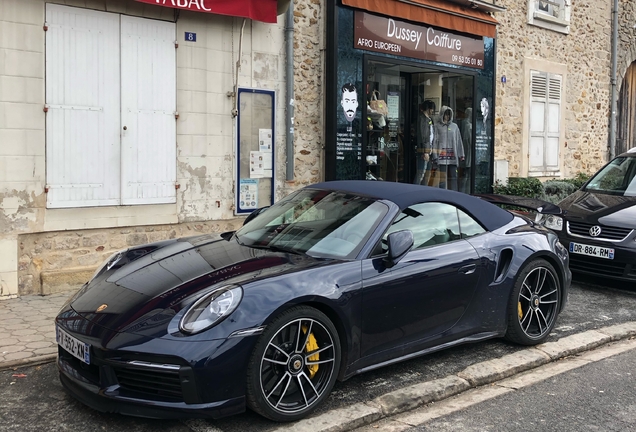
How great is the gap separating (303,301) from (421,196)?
1.58 metres

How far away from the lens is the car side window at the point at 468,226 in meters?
5.22

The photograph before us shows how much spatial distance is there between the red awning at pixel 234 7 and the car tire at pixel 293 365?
507 centimetres

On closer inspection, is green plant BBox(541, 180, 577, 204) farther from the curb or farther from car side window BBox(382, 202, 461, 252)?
car side window BBox(382, 202, 461, 252)

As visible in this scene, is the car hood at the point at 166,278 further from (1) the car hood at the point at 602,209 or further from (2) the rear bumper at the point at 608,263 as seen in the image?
(1) the car hood at the point at 602,209

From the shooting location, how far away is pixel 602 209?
8164mm

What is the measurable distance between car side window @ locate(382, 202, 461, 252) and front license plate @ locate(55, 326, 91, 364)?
6.85ft

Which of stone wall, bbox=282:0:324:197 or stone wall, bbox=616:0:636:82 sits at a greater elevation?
stone wall, bbox=616:0:636:82

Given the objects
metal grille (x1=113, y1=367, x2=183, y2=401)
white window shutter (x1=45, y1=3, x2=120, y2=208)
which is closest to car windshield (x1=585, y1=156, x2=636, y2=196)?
white window shutter (x1=45, y1=3, x2=120, y2=208)

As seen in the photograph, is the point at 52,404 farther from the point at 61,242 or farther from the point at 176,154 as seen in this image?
the point at 176,154

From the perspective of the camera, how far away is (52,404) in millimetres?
4246

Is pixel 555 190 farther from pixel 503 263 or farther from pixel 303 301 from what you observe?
pixel 303 301

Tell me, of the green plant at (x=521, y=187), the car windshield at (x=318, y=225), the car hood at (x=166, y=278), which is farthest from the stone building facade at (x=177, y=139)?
the green plant at (x=521, y=187)

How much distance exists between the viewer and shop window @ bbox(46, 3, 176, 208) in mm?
7367

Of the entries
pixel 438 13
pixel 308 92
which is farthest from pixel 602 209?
pixel 438 13
